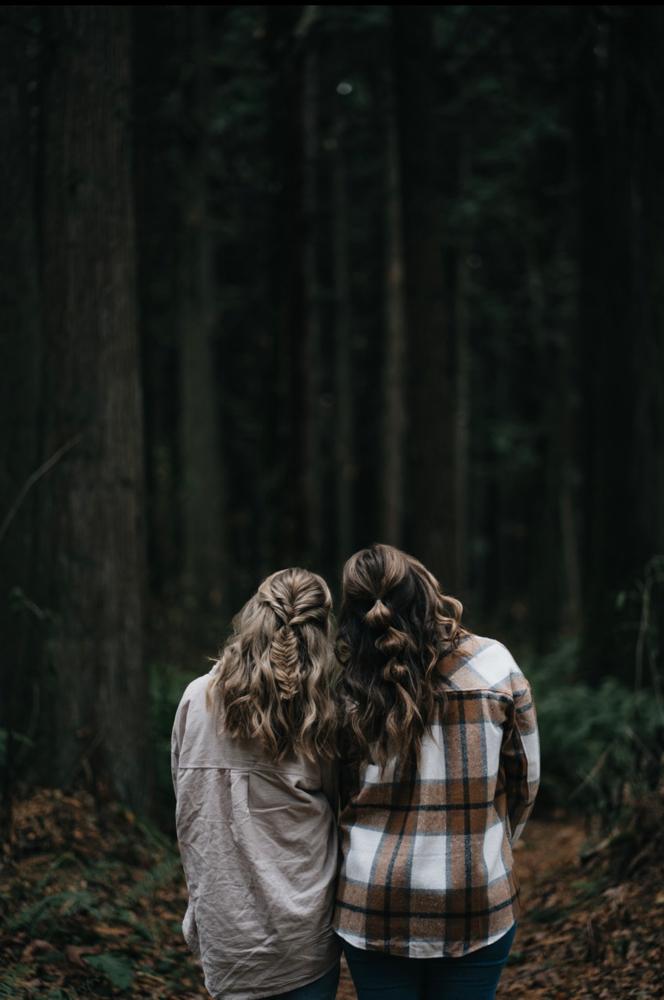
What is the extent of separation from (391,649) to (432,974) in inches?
40.3

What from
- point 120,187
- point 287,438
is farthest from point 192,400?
point 120,187

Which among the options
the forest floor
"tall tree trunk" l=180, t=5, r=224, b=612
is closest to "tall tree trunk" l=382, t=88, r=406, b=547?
"tall tree trunk" l=180, t=5, r=224, b=612

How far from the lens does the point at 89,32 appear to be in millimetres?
6461

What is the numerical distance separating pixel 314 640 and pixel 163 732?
4.59 m

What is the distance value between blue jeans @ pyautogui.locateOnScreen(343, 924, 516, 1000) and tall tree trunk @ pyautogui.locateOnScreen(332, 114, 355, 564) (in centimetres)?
1765

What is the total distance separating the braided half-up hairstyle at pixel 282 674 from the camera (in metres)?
2.92

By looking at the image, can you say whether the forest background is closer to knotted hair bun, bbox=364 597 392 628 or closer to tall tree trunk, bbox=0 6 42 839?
tall tree trunk, bbox=0 6 42 839

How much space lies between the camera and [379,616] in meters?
2.92

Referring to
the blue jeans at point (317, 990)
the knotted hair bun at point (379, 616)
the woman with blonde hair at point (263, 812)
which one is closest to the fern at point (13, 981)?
the woman with blonde hair at point (263, 812)

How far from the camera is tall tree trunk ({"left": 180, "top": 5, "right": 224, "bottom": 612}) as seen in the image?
15.9 meters

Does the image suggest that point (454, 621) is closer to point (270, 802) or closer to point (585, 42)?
point (270, 802)

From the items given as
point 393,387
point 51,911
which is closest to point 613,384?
point 51,911

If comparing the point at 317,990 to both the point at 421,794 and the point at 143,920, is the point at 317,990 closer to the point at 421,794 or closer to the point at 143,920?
the point at 421,794

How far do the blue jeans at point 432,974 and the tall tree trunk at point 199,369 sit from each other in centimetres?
1245
